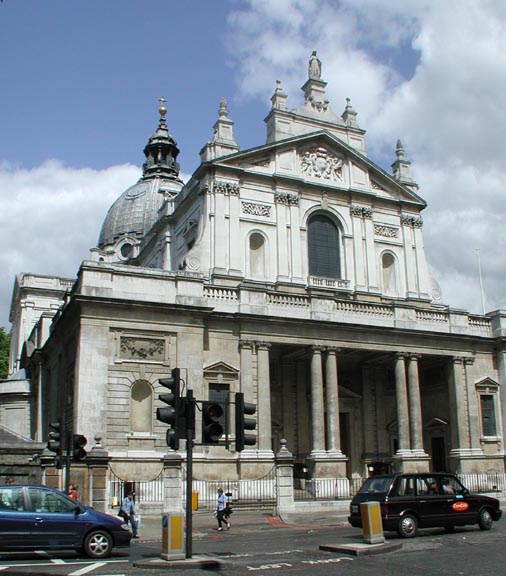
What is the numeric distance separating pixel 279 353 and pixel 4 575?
22506 millimetres

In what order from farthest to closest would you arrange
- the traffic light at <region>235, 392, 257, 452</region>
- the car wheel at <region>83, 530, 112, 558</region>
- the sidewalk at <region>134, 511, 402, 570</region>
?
the car wheel at <region>83, 530, 112, 558</region>, the traffic light at <region>235, 392, 257, 452</region>, the sidewalk at <region>134, 511, 402, 570</region>

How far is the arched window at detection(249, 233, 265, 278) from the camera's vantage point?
35.6 metres

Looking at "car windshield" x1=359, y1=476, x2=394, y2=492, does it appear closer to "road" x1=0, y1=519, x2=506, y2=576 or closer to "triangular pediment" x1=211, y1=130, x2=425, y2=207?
"road" x1=0, y1=519, x2=506, y2=576

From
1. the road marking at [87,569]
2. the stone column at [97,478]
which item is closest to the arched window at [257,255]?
the stone column at [97,478]

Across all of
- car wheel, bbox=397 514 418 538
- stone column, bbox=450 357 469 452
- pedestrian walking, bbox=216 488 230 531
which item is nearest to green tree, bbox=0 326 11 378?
stone column, bbox=450 357 469 452

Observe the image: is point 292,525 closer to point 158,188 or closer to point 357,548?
point 357,548

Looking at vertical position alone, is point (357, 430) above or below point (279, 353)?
below

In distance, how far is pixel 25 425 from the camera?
1524 inches

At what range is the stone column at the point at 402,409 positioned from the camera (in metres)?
32.2

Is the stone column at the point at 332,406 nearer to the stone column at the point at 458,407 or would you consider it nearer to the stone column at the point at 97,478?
the stone column at the point at 458,407

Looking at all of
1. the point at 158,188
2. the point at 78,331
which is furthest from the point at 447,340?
the point at 158,188

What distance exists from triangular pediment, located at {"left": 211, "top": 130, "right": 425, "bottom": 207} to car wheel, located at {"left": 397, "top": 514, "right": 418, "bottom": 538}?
869 inches

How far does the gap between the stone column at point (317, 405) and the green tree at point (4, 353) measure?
1549 inches

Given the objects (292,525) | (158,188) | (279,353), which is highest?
(158,188)
